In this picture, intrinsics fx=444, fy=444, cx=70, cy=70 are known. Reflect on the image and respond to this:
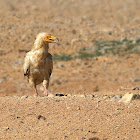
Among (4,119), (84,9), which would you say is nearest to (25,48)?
(84,9)

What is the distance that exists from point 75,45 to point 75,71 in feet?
10.4

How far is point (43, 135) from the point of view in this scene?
736 cm

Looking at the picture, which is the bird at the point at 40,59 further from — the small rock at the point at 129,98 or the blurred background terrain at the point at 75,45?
the blurred background terrain at the point at 75,45

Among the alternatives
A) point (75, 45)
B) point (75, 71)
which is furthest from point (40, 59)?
point (75, 45)

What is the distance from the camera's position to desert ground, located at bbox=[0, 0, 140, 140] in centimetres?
775

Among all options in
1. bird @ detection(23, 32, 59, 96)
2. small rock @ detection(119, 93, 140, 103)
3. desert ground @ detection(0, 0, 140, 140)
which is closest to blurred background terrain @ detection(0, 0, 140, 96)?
desert ground @ detection(0, 0, 140, 140)

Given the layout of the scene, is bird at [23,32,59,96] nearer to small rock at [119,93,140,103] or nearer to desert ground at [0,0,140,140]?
desert ground at [0,0,140,140]

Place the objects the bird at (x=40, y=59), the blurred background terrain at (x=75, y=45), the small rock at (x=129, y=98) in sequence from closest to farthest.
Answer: the small rock at (x=129, y=98), the bird at (x=40, y=59), the blurred background terrain at (x=75, y=45)

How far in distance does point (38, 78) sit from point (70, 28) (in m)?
12.6

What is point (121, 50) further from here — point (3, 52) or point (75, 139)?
point (75, 139)

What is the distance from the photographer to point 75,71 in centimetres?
1778

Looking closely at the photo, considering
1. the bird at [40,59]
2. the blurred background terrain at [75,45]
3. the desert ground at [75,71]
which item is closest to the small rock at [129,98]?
the desert ground at [75,71]

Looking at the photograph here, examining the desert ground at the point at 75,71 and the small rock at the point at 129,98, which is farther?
the small rock at the point at 129,98

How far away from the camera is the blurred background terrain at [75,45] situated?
1628 centimetres
